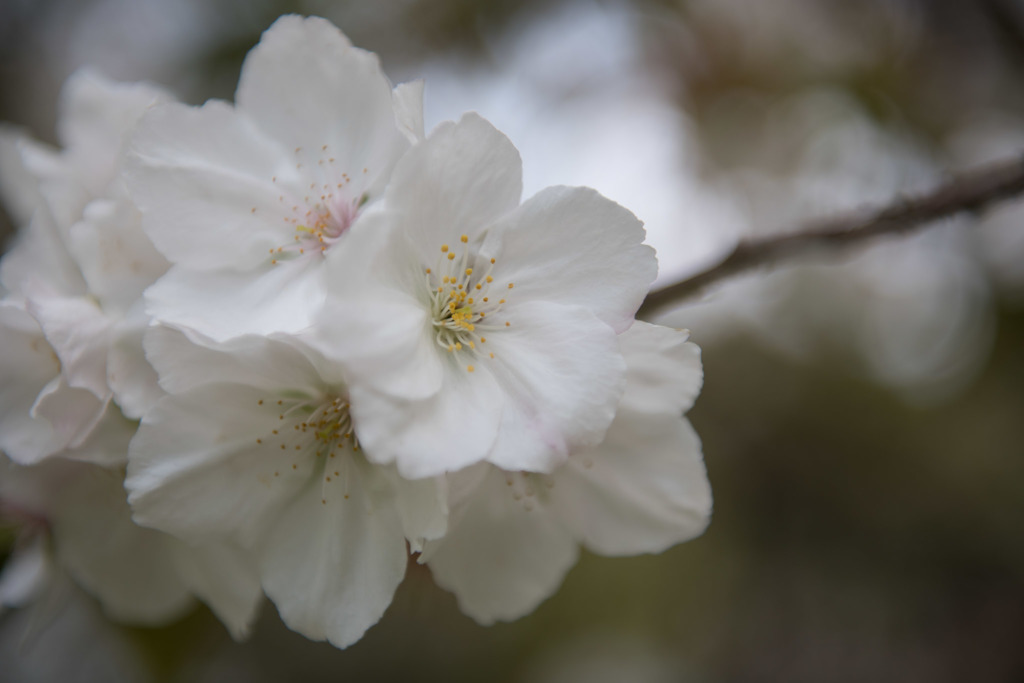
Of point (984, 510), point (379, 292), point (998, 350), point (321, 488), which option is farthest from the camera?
point (998, 350)

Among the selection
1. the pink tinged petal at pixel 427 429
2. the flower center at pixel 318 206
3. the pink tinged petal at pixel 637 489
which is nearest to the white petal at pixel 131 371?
the flower center at pixel 318 206

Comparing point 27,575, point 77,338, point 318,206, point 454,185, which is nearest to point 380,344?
point 454,185

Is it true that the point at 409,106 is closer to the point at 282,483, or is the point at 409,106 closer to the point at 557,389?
the point at 557,389

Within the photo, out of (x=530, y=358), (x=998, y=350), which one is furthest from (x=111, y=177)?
(x=998, y=350)

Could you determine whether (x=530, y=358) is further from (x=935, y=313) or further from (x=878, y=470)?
(x=935, y=313)

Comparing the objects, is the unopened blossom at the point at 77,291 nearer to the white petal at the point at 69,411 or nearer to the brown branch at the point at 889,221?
the white petal at the point at 69,411

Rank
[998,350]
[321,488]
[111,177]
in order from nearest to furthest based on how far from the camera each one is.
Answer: [321,488]
[111,177]
[998,350]
